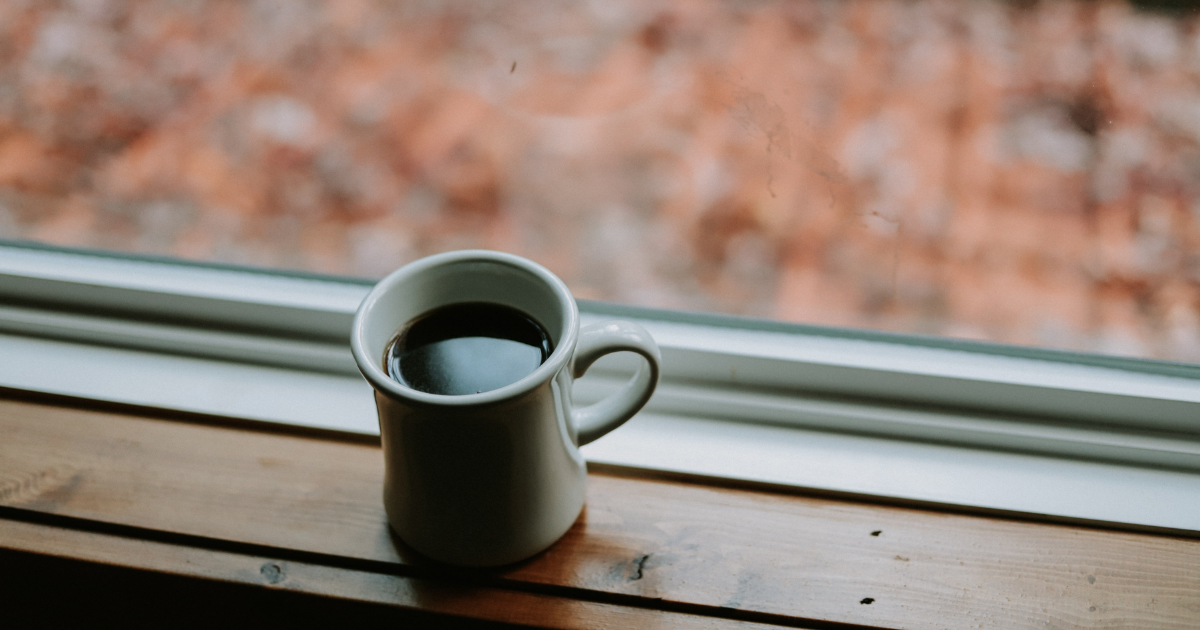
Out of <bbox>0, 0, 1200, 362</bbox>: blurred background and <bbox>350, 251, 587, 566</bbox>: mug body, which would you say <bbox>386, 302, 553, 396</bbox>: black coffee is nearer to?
<bbox>350, 251, 587, 566</bbox>: mug body

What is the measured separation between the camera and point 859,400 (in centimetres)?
46

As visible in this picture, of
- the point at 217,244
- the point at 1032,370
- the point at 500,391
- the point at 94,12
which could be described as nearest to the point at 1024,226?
the point at 1032,370

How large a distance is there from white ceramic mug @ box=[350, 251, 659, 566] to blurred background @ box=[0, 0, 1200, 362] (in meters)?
0.19

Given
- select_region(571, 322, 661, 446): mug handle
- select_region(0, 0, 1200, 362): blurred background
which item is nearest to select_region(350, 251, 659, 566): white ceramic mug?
select_region(571, 322, 661, 446): mug handle

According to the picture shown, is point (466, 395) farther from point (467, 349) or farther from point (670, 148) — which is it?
point (670, 148)

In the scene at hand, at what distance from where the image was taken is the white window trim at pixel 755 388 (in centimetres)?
42

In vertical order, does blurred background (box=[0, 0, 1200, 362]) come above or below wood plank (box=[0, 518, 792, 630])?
above

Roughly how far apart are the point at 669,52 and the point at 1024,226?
359 mm

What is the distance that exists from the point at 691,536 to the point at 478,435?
0.16m

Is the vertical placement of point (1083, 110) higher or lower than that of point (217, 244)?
higher

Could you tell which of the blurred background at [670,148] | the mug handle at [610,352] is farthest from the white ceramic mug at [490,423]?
the blurred background at [670,148]

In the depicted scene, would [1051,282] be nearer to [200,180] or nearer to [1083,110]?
[1083,110]

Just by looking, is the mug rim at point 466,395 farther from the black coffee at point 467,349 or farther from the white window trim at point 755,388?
the white window trim at point 755,388

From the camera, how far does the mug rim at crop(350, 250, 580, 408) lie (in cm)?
29
